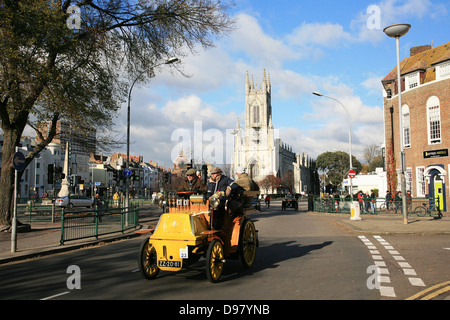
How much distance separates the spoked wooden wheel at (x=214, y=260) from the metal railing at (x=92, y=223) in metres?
7.10

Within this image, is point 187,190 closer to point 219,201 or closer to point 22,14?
point 219,201

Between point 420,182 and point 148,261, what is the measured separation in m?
29.0

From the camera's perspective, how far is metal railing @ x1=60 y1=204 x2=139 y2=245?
12560 mm

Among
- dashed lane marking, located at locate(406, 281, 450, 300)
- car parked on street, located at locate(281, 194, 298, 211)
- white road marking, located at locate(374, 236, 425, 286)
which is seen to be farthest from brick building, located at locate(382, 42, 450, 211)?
dashed lane marking, located at locate(406, 281, 450, 300)

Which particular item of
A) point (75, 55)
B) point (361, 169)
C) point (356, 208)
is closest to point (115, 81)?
point (75, 55)

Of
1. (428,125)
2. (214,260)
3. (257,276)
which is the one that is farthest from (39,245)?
(428,125)

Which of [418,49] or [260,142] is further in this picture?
[260,142]

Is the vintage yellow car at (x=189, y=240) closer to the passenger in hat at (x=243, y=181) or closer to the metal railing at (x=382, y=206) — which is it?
the passenger in hat at (x=243, y=181)

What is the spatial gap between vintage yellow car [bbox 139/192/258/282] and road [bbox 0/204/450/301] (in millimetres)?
350

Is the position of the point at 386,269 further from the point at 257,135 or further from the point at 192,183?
the point at 257,135

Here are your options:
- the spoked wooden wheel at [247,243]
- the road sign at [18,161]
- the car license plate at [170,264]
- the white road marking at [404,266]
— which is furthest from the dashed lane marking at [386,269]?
the road sign at [18,161]

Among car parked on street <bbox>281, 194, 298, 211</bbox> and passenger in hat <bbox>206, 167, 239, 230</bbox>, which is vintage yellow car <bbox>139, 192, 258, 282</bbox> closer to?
passenger in hat <bbox>206, 167, 239, 230</bbox>

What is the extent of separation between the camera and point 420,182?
30219mm

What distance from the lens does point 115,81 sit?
19.1 metres
